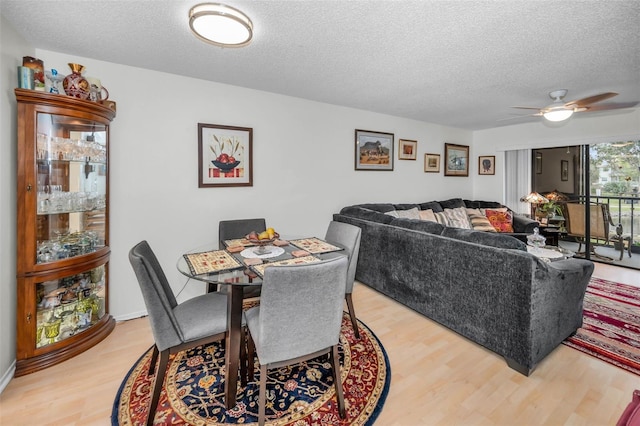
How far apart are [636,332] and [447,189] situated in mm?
3474

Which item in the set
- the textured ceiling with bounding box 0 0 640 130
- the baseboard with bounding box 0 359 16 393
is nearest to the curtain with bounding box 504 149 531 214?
the textured ceiling with bounding box 0 0 640 130

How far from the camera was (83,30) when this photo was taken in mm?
2051

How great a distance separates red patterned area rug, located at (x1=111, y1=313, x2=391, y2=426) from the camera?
1.62m

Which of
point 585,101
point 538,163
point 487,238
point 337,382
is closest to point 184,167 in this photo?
point 337,382

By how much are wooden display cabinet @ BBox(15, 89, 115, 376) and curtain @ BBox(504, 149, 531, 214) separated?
250 inches

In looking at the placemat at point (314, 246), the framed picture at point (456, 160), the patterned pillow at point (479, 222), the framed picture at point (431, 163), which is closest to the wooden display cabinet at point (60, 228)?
the placemat at point (314, 246)

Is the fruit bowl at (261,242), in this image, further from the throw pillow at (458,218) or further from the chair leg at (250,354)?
the throw pillow at (458,218)

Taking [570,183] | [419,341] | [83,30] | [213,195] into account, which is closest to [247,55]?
[83,30]

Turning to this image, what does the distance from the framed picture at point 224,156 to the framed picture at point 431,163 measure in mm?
3355

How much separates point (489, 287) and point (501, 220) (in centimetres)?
332

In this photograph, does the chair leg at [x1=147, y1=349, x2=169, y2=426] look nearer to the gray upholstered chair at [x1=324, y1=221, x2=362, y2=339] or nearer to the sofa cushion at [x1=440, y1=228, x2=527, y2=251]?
the gray upholstered chair at [x1=324, y1=221, x2=362, y2=339]

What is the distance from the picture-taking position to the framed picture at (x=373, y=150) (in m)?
4.29

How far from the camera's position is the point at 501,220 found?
4.90 m

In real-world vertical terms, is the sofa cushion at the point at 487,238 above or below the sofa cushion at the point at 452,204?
below
